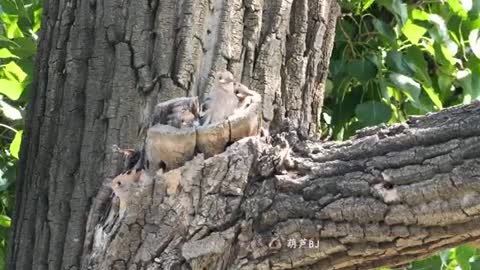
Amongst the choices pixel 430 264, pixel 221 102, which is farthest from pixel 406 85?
pixel 221 102

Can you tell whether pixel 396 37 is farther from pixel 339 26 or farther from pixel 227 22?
pixel 227 22

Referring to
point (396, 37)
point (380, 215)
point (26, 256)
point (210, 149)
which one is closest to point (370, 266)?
point (380, 215)

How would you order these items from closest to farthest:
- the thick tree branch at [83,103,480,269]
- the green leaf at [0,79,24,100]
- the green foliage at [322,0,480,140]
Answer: the thick tree branch at [83,103,480,269] < the green leaf at [0,79,24,100] < the green foliage at [322,0,480,140]

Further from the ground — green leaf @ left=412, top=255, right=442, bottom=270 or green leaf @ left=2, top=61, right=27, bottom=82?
green leaf @ left=2, top=61, right=27, bottom=82

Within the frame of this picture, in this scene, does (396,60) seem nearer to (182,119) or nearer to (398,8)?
(398,8)

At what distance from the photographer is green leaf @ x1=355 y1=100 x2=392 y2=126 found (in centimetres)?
176

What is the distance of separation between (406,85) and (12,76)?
656 mm

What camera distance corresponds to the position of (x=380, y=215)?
104 cm

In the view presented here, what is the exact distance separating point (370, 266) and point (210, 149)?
205mm

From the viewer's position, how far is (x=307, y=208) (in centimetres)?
106

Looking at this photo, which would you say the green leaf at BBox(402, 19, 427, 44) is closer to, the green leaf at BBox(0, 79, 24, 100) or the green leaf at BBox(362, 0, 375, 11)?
the green leaf at BBox(362, 0, 375, 11)

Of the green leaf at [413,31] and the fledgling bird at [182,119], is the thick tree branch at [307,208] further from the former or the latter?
the green leaf at [413,31]

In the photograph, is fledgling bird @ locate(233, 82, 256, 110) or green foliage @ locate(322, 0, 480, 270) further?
green foliage @ locate(322, 0, 480, 270)

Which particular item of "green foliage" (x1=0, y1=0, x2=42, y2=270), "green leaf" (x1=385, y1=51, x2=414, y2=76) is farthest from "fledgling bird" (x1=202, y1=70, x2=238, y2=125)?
"green leaf" (x1=385, y1=51, x2=414, y2=76)
